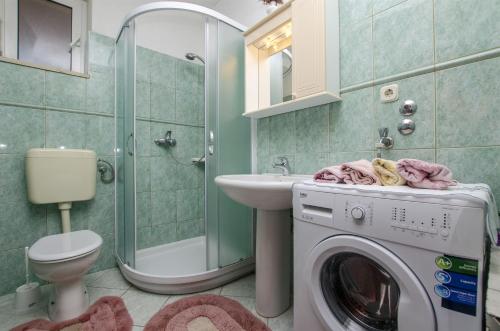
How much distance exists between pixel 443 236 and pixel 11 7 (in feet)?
8.82

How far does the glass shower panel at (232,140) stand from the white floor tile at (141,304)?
0.44 meters

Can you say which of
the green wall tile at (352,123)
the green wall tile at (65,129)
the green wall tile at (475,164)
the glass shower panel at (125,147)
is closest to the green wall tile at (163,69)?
the glass shower panel at (125,147)

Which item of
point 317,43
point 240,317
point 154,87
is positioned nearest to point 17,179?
point 154,87

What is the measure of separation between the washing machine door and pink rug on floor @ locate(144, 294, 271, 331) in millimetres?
491

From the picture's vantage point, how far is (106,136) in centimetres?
175

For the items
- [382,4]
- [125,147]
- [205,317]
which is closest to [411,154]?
[382,4]

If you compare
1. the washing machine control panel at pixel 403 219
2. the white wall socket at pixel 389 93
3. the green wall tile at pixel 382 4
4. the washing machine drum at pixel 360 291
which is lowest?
the washing machine drum at pixel 360 291

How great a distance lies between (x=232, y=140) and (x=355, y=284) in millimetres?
1111

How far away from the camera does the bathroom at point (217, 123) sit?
3.07 feet

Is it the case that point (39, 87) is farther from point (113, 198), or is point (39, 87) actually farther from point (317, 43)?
point (317, 43)

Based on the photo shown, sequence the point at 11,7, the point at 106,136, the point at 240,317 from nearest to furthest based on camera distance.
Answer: the point at 240,317
the point at 11,7
the point at 106,136

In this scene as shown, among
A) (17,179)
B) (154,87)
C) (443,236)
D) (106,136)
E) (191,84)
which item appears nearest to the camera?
(443,236)

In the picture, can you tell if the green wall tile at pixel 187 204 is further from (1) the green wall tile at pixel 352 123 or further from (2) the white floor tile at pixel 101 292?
(1) the green wall tile at pixel 352 123

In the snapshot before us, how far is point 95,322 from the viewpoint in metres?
1.15
